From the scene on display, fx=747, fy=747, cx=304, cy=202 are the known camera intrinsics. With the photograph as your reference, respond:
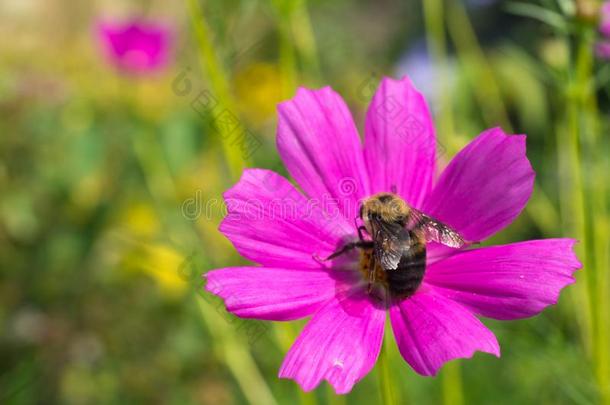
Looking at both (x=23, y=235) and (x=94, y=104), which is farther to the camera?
(x=94, y=104)

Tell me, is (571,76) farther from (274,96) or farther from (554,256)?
(274,96)

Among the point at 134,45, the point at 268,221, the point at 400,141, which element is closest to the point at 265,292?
the point at 268,221

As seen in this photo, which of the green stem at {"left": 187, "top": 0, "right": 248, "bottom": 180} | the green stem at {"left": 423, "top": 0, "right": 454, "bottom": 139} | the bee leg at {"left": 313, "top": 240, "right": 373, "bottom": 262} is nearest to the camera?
the bee leg at {"left": 313, "top": 240, "right": 373, "bottom": 262}

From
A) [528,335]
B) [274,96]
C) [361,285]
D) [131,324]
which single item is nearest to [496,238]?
[528,335]

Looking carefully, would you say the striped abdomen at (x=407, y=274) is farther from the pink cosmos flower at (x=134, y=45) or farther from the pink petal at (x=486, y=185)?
the pink cosmos flower at (x=134, y=45)

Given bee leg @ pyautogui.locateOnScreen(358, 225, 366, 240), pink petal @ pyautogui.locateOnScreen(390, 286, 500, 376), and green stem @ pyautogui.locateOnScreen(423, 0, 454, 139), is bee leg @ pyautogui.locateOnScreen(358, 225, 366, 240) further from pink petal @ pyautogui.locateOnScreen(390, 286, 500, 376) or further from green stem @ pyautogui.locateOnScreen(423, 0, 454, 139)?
green stem @ pyautogui.locateOnScreen(423, 0, 454, 139)

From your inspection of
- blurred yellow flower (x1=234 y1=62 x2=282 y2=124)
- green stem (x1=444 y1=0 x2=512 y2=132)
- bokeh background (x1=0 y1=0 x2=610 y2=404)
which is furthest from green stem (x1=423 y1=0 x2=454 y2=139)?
blurred yellow flower (x1=234 y1=62 x2=282 y2=124)

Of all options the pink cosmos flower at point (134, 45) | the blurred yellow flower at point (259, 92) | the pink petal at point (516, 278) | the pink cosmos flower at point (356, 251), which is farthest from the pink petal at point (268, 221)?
the blurred yellow flower at point (259, 92)
